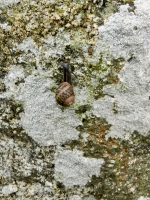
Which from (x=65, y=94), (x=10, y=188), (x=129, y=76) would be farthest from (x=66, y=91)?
(x=10, y=188)

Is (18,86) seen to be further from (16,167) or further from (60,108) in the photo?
(16,167)

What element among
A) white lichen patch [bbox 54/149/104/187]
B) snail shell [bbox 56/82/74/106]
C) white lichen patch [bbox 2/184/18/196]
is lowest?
white lichen patch [bbox 2/184/18/196]

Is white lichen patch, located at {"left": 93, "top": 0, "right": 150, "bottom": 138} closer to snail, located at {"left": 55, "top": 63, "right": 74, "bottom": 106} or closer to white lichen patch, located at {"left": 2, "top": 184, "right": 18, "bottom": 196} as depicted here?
snail, located at {"left": 55, "top": 63, "right": 74, "bottom": 106}

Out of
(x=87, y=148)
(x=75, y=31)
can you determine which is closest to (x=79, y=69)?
(x=75, y=31)

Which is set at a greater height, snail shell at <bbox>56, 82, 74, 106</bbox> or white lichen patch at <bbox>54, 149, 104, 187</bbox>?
snail shell at <bbox>56, 82, 74, 106</bbox>

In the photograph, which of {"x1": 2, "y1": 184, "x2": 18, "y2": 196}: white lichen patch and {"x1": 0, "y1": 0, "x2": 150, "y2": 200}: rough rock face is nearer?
{"x1": 0, "y1": 0, "x2": 150, "y2": 200}: rough rock face

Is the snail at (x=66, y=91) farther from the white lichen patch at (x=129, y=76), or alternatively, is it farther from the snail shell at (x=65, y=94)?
the white lichen patch at (x=129, y=76)

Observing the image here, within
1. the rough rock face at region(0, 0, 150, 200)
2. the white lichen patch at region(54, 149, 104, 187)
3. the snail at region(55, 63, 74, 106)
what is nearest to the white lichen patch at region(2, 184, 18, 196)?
the rough rock face at region(0, 0, 150, 200)
